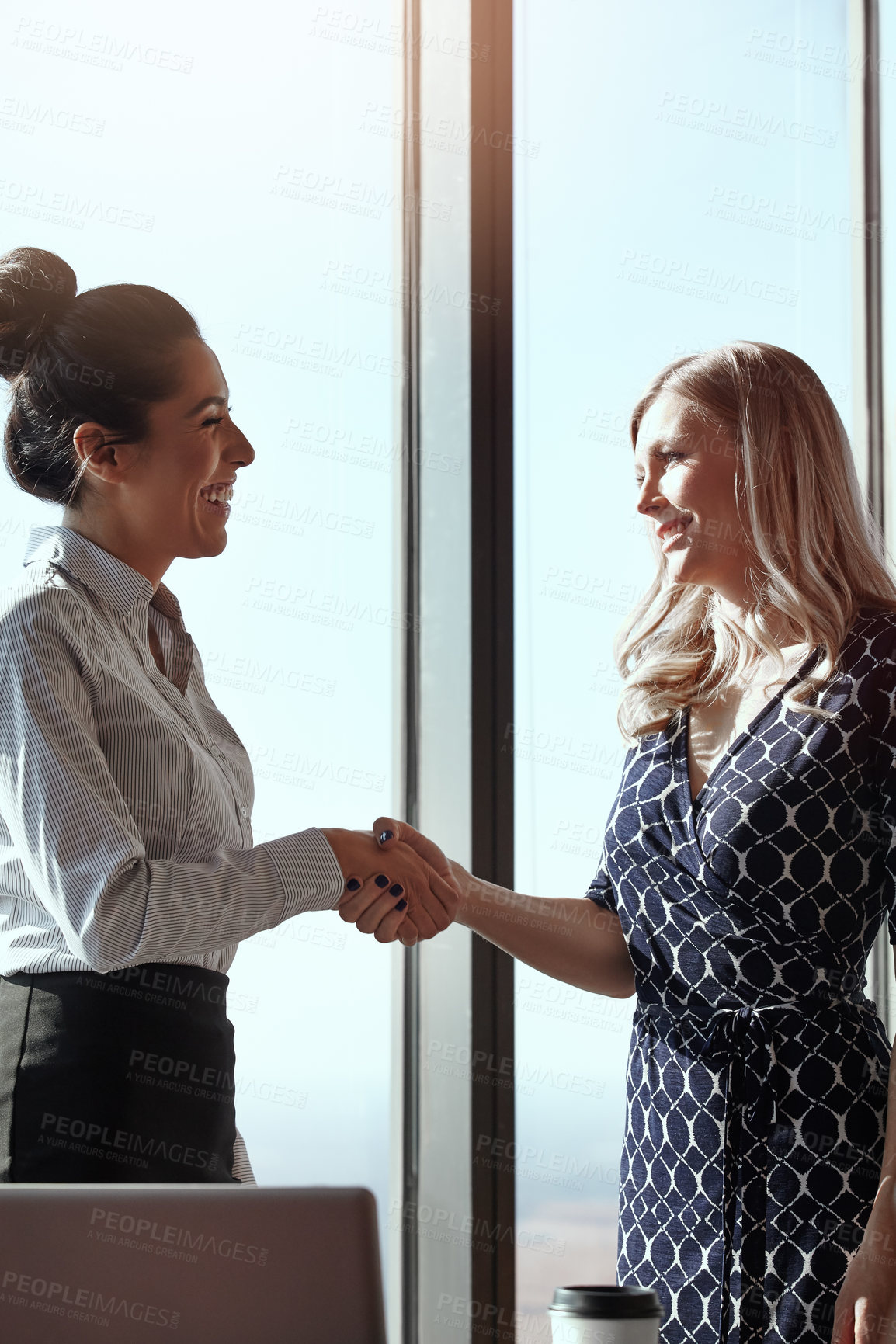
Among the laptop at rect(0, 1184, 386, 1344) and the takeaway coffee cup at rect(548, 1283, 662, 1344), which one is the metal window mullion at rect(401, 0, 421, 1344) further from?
the takeaway coffee cup at rect(548, 1283, 662, 1344)

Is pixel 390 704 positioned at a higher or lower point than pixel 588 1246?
higher

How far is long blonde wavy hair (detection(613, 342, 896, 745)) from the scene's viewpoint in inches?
63.4

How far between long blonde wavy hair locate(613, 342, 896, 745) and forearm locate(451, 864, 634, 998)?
0.28 meters

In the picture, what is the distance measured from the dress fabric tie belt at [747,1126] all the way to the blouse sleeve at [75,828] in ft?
1.91

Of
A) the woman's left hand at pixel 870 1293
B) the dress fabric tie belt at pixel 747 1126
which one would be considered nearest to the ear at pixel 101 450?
the dress fabric tie belt at pixel 747 1126

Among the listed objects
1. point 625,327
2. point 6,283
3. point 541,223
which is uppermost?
point 541,223

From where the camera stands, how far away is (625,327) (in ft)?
7.57

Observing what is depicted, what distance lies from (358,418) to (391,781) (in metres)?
0.64

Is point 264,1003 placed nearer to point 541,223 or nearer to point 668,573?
point 668,573

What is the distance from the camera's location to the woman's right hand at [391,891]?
1.52 m

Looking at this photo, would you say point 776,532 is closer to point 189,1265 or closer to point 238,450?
point 238,450

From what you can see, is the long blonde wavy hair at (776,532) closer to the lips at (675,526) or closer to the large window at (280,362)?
the lips at (675,526)

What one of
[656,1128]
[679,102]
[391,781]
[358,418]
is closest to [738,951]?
[656,1128]

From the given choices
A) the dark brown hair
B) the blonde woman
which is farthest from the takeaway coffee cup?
the dark brown hair
